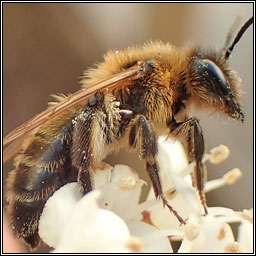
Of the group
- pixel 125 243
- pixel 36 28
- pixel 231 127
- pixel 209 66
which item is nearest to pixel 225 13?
pixel 231 127

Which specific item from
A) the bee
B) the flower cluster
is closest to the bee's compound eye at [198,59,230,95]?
the bee

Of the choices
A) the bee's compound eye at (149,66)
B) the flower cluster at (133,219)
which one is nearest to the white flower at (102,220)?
the flower cluster at (133,219)

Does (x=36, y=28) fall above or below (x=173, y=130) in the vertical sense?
above

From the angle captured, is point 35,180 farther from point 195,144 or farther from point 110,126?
point 195,144

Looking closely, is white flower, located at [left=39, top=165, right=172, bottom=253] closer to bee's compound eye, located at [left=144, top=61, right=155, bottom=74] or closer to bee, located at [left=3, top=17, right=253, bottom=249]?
bee, located at [left=3, top=17, right=253, bottom=249]

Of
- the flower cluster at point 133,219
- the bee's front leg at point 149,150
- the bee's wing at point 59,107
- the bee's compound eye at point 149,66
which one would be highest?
the bee's compound eye at point 149,66

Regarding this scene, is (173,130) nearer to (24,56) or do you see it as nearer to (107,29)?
(24,56)

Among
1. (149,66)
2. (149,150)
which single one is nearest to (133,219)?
(149,150)

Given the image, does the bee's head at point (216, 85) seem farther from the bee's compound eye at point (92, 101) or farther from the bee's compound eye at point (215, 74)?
the bee's compound eye at point (92, 101)

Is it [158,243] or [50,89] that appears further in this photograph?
[50,89]
